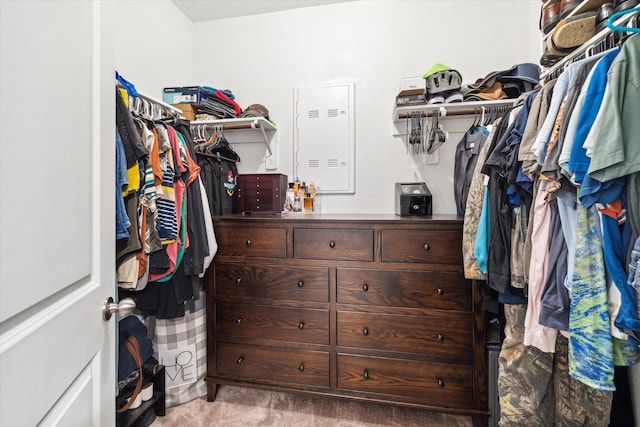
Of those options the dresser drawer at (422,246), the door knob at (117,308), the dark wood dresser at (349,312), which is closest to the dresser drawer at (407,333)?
the dark wood dresser at (349,312)

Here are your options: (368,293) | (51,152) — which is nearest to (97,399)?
(51,152)

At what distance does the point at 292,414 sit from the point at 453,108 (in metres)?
2.05

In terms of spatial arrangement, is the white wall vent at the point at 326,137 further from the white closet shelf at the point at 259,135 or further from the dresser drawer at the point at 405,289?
the dresser drawer at the point at 405,289

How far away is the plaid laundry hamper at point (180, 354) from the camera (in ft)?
5.58

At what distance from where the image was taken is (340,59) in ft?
7.29

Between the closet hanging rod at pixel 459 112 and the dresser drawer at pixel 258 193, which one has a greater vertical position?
the closet hanging rod at pixel 459 112

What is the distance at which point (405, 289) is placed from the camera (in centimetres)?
152

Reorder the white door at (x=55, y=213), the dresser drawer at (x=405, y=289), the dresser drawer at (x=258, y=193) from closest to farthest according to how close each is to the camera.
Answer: the white door at (x=55, y=213)
the dresser drawer at (x=405, y=289)
the dresser drawer at (x=258, y=193)

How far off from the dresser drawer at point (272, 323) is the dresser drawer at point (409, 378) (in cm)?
21

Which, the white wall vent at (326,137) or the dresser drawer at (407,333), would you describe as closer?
the dresser drawer at (407,333)

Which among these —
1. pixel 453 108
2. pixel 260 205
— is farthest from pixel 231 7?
pixel 453 108

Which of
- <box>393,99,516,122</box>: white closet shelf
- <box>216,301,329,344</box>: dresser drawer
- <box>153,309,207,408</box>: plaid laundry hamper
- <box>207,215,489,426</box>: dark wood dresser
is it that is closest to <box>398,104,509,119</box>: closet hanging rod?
<box>393,99,516,122</box>: white closet shelf

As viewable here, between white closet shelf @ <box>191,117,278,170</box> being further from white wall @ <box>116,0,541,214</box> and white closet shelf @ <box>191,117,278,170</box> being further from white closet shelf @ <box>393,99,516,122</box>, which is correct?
white closet shelf @ <box>393,99,516,122</box>

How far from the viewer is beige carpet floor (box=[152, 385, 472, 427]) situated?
1.58m
